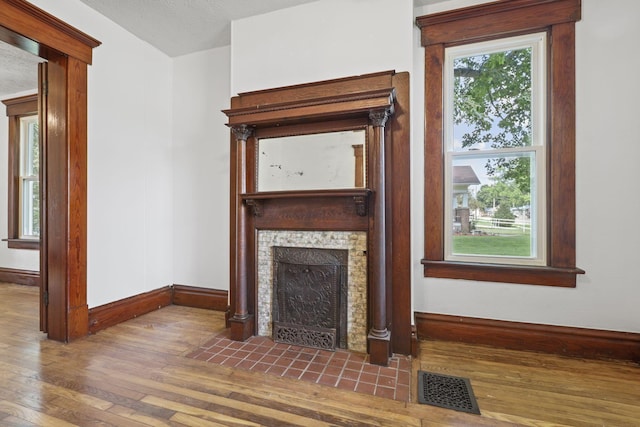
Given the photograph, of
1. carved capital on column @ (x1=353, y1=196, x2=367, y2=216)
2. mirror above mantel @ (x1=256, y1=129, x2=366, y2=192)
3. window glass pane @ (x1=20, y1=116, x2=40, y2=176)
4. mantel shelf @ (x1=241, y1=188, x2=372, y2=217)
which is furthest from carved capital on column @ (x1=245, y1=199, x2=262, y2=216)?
window glass pane @ (x1=20, y1=116, x2=40, y2=176)

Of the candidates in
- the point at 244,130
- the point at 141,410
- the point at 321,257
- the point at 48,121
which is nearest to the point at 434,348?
the point at 321,257

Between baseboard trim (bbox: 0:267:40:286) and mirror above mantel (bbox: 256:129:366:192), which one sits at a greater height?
mirror above mantel (bbox: 256:129:366:192)

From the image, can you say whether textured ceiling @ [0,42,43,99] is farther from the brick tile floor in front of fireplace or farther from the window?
the brick tile floor in front of fireplace

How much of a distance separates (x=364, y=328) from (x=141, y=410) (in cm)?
147

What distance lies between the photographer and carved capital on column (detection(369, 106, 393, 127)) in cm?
213

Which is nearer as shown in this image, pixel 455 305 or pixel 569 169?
pixel 569 169

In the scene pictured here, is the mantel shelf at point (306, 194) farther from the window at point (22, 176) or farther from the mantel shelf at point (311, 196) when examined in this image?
the window at point (22, 176)

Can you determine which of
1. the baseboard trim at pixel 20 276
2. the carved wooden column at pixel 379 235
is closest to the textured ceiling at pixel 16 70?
the baseboard trim at pixel 20 276

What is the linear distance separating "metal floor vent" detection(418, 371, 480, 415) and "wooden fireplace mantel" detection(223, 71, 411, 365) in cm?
31

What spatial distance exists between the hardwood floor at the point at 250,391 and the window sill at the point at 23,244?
8.12ft

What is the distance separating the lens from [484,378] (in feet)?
6.31

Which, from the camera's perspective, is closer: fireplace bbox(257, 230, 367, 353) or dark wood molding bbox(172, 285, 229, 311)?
fireplace bbox(257, 230, 367, 353)

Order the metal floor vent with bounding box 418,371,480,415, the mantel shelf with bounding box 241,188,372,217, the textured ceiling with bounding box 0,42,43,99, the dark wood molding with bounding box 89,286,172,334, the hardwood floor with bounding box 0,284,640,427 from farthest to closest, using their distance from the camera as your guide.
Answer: the textured ceiling with bounding box 0,42,43,99 → the dark wood molding with bounding box 89,286,172,334 → the mantel shelf with bounding box 241,188,372,217 → the metal floor vent with bounding box 418,371,480,415 → the hardwood floor with bounding box 0,284,640,427

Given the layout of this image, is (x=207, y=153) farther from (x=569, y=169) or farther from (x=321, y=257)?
(x=569, y=169)
